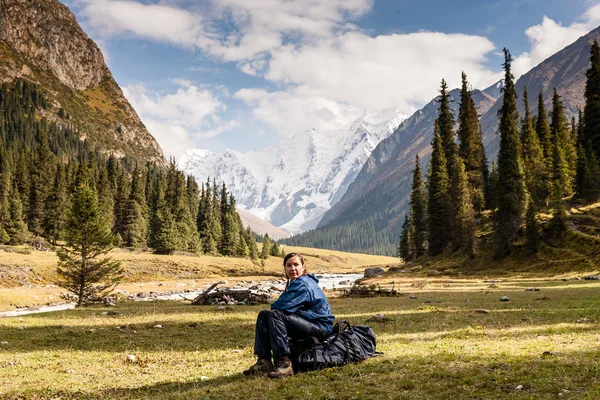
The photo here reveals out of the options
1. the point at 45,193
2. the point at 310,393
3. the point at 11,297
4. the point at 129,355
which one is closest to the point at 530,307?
the point at 310,393

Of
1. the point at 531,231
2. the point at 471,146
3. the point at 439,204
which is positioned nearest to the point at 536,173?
the point at 471,146

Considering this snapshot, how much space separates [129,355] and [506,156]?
6338 centimetres

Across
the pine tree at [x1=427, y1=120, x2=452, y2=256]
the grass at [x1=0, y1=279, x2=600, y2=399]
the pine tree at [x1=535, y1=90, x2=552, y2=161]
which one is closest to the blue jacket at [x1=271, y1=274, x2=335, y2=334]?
the grass at [x1=0, y1=279, x2=600, y2=399]

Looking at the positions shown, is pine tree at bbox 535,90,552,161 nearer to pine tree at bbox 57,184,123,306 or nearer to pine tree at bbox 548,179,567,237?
pine tree at bbox 548,179,567,237

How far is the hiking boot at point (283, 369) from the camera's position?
966 centimetres

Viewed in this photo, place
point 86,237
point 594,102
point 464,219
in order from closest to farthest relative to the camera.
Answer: point 86,237, point 464,219, point 594,102

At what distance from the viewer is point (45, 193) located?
106 m

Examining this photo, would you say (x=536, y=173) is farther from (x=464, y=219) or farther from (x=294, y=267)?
(x=294, y=267)

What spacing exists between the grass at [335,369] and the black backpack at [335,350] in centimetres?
36

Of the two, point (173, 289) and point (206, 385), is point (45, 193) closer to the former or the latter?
point (173, 289)

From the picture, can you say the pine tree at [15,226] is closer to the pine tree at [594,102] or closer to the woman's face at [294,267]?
the woman's face at [294,267]

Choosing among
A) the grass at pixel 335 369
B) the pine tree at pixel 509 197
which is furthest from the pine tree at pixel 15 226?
the pine tree at pixel 509 197

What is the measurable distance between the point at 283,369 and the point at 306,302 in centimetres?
165

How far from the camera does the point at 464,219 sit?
65.8 meters
